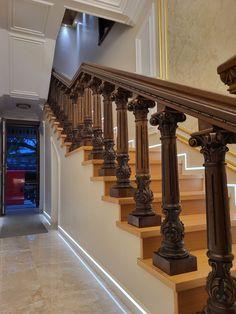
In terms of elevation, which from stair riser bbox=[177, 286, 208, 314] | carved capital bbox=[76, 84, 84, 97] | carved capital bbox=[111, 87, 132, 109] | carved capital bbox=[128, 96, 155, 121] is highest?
carved capital bbox=[76, 84, 84, 97]

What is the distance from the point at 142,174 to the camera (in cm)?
144

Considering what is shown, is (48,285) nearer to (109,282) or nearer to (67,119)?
(109,282)

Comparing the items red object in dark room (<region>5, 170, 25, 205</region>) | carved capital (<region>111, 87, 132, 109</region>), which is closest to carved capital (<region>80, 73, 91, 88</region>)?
carved capital (<region>111, 87, 132, 109</region>)

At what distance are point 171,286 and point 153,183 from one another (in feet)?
3.57

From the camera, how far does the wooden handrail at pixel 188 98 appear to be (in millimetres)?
771

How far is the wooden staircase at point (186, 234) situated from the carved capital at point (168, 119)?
0.55m

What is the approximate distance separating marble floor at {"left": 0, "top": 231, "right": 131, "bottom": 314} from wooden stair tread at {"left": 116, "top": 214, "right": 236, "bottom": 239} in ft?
1.52

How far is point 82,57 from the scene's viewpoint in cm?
538

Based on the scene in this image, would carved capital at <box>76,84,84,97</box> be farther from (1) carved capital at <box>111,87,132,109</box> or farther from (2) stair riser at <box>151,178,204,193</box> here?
(2) stair riser at <box>151,178,204,193</box>

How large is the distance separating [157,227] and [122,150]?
0.54m

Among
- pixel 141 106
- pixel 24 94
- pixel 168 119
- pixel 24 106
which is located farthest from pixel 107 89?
pixel 24 106

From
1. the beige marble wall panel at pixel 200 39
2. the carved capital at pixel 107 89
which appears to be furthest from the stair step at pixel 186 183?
the beige marble wall panel at pixel 200 39

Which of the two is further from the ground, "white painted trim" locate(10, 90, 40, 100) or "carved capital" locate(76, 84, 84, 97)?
"white painted trim" locate(10, 90, 40, 100)

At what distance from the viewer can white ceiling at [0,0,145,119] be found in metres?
3.00
